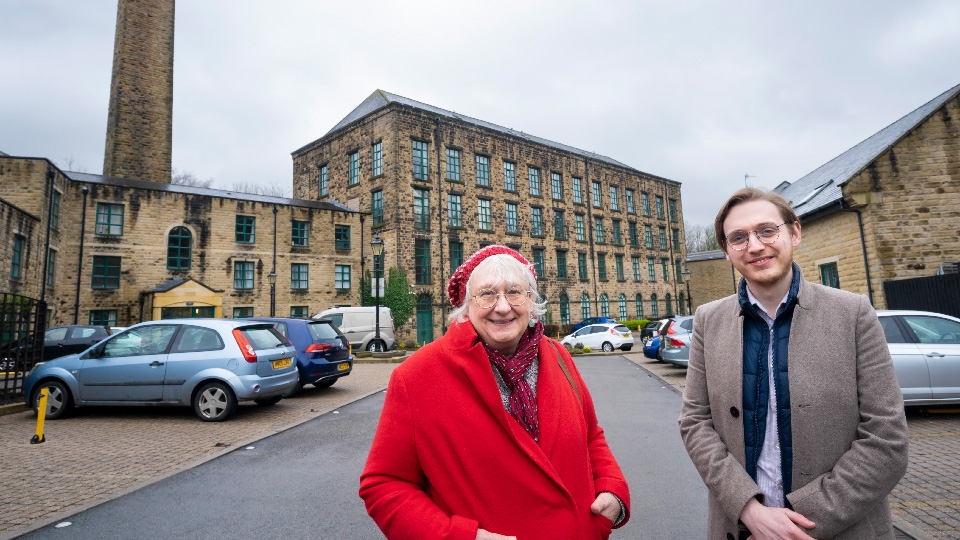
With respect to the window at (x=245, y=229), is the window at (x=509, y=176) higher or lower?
higher

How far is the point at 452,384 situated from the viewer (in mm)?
1728

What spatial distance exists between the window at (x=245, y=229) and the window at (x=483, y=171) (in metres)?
13.7

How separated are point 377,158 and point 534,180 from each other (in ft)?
38.3

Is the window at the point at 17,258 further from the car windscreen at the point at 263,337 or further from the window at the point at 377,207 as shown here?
the car windscreen at the point at 263,337

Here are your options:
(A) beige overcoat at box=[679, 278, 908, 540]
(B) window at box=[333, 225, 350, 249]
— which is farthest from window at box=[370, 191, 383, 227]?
(A) beige overcoat at box=[679, 278, 908, 540]

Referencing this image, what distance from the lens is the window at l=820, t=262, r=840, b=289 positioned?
14330mm

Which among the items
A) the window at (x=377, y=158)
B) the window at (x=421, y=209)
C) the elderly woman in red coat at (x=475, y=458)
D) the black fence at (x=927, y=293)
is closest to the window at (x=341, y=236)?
the window at (x=377, y=158)

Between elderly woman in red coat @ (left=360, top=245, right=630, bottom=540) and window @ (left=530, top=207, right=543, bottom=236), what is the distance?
3272 centimetres

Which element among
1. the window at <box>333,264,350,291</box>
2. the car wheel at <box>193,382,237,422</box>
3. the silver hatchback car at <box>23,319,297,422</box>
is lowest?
the car wheel at <box>193,382,237,422</box>

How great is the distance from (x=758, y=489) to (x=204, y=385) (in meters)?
7.94

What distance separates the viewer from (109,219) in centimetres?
2278

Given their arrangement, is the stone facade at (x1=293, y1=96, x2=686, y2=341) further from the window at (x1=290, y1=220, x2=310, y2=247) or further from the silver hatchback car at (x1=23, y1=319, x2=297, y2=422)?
the silver hatchback car at (x1=23, y1=319, x2=297, y2=422)

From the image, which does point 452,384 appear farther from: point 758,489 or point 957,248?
point 957,248

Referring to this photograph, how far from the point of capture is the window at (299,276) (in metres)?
26.6
